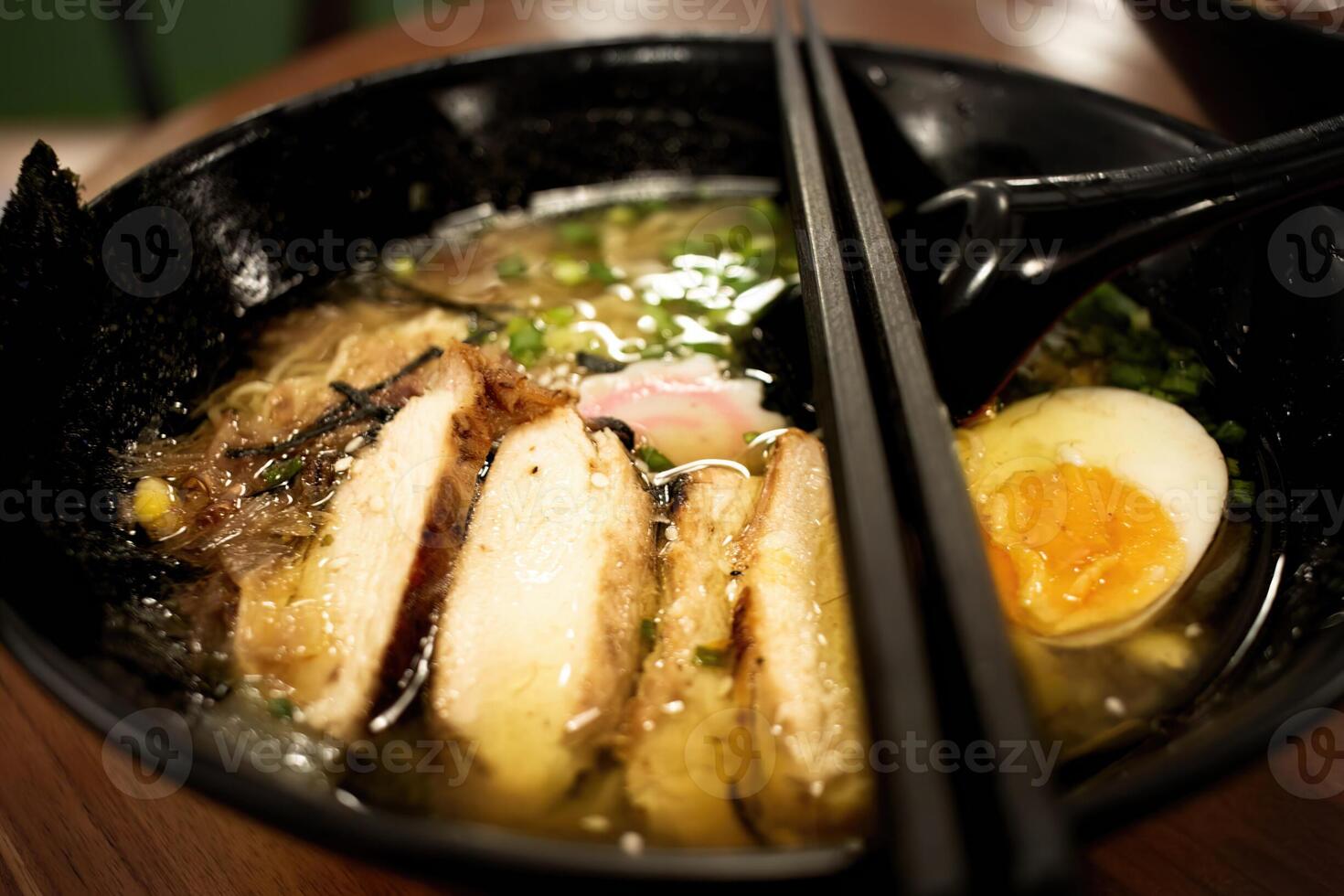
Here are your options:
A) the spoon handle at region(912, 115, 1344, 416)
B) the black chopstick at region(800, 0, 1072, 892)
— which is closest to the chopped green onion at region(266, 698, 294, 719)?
the black chopstick at region(800, 0, 1072, 892)

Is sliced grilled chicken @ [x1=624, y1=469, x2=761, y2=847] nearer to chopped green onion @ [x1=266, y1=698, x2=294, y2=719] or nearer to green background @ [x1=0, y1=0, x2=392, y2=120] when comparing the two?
chopped green onion @ [x1=266, y1=698, x2=294, y2=719]

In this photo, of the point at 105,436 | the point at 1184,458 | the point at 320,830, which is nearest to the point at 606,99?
the point at 105,436

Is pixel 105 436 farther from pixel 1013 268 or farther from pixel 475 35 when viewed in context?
pixel 475 35

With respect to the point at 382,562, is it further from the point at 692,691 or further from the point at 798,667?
the point at 798,667

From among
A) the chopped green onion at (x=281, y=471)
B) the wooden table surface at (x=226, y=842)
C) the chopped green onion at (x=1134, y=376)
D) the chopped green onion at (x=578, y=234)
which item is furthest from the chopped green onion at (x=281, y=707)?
the chopped green onion at (x=1134, y=376)

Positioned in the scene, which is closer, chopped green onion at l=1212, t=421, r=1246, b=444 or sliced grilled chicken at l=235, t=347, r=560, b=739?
sliced grilled chicken at l=235, t=347, r=560, b=739

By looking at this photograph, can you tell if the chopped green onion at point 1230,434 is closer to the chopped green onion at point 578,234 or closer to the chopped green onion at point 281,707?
the chopped green onion at point 578,234

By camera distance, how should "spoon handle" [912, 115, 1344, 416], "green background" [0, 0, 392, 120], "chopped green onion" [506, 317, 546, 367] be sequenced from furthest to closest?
"green background" [0, 0, 392, 120], "chopped green onion" [506, 317, 546, 367], "spoon handle" [912, 115, 1344, 416]
